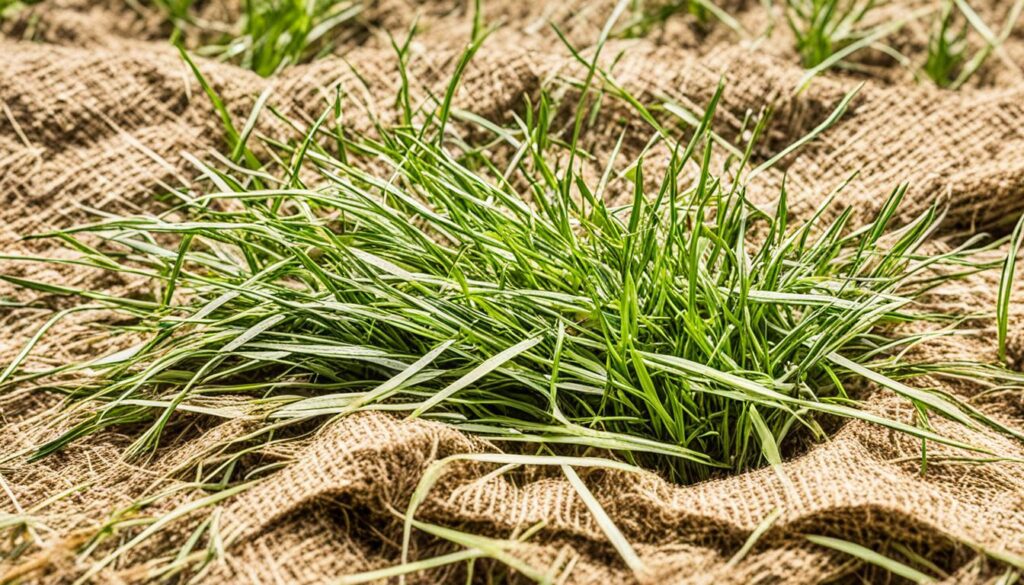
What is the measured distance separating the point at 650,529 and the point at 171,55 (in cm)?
137

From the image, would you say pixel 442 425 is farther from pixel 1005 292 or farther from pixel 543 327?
pixel 1005 292

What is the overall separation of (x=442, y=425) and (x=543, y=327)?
185mm

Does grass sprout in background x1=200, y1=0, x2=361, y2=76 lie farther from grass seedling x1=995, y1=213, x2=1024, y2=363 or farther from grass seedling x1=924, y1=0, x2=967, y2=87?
grass seedling x1=995, y1=213, x2=1024, y2=363

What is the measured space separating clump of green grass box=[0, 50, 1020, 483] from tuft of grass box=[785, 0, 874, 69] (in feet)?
2.05

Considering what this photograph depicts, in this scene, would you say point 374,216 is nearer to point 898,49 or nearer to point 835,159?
point 835,159

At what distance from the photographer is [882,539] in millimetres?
1001

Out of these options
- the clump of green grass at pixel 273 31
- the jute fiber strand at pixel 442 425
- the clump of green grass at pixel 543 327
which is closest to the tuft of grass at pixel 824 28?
the jute fiber strand at pixel 442 425

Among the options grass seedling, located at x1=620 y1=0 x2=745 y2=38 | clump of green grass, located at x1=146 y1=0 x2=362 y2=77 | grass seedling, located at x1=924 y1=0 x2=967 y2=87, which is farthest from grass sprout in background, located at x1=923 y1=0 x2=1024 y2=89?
clump of green grass, located at x1=146 y1=0 x2=362 y2=77

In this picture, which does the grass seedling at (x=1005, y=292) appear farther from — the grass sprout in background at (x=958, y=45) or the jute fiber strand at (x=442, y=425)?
the grass sprout in background at (x=958, y=45)

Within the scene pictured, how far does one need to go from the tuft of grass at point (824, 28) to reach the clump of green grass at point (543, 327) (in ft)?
2.05

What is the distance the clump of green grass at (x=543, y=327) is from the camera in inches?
45.8

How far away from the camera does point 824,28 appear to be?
1875 millimetres

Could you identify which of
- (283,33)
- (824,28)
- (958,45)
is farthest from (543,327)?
(958,45)

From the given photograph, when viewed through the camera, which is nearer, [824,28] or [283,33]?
[824,28]
